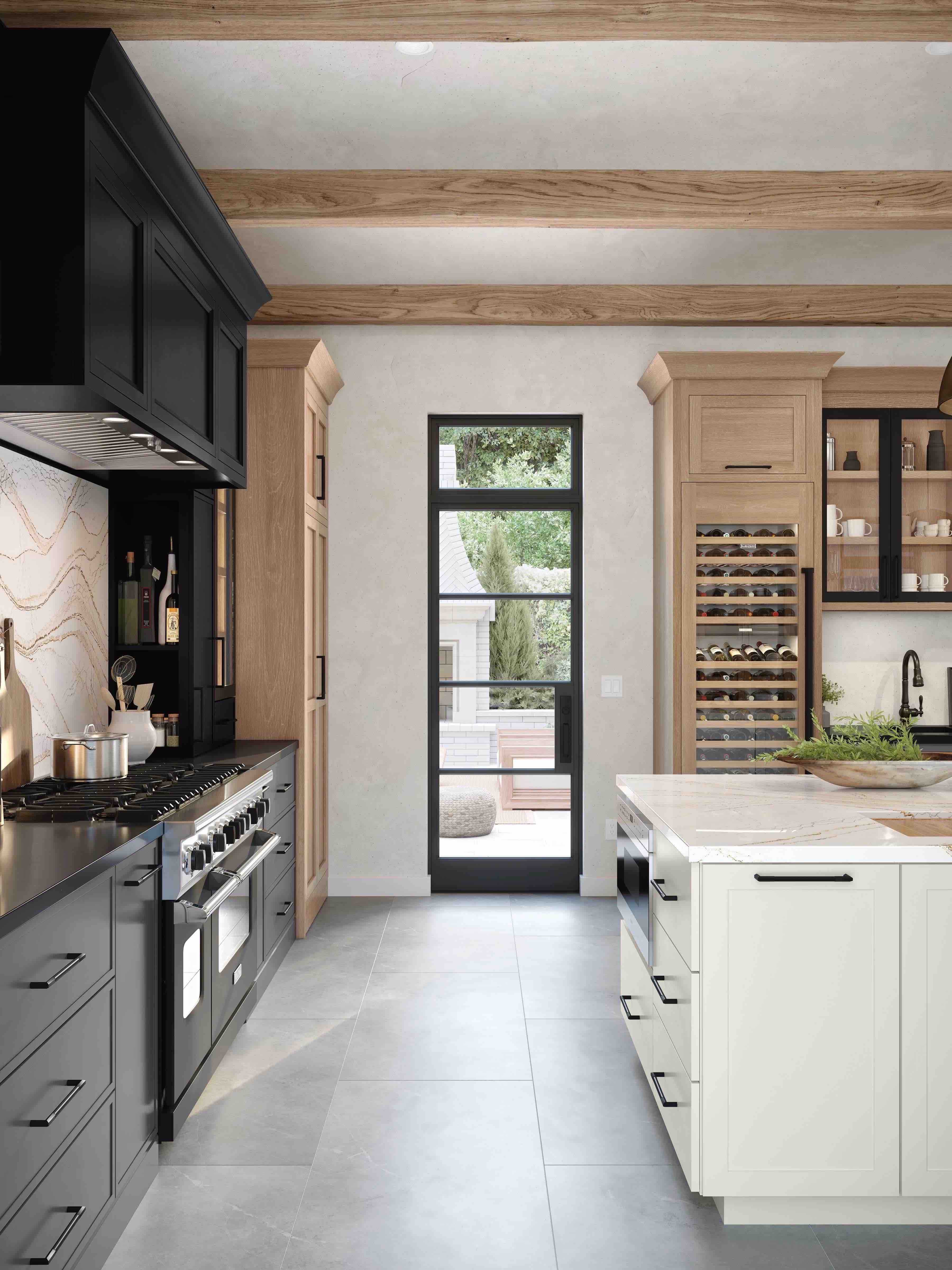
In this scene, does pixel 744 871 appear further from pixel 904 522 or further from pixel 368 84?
pixel 904 522

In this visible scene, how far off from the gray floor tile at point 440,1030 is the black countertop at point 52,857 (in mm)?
1218

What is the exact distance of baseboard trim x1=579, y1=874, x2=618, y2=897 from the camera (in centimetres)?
485

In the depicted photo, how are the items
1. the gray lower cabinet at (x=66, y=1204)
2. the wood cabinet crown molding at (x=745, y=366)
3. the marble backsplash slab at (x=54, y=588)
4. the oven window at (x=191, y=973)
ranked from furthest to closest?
the wood cabinet crown molding at (x=745, y=366)
the marble backsplash slab at (x=54, y=588)
the oven window at (x=191, y=973)
the gray lower cabinet at (x=66, y=1204)

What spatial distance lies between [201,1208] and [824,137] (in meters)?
3.77

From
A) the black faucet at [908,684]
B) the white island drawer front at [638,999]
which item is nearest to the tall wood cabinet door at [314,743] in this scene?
the white island drawer front at [638,999]

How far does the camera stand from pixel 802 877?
6.71 feet

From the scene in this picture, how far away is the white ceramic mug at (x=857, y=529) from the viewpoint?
4.54 m

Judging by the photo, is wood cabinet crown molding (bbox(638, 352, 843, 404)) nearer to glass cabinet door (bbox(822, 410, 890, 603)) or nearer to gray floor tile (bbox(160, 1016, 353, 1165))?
glass cabinet door (bbox(822, 410, 890, 603))

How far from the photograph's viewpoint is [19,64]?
81.7 inches

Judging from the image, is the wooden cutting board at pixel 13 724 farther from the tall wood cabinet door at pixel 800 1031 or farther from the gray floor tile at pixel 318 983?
the tall wood cabinet door at pixel 800 1031

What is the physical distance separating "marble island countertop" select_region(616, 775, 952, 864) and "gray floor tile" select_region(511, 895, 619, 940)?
139cm

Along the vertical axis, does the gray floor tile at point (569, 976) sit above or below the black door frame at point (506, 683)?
below

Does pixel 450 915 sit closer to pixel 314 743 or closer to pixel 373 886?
pixel 373 886

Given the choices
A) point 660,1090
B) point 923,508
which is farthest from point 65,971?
point 923,508
